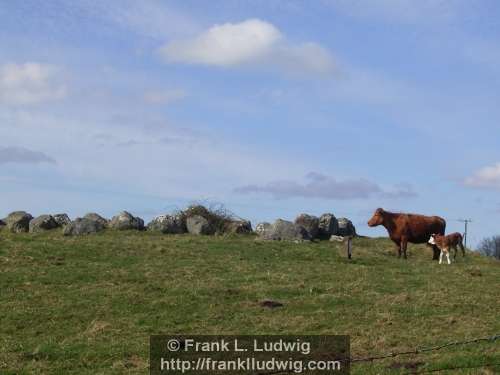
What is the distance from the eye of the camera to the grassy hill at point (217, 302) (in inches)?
616

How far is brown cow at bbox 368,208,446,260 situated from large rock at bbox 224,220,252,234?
298 inches

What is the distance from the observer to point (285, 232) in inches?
1401

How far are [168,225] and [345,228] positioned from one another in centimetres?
965

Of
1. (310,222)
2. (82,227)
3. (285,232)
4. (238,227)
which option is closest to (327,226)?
(310,222)

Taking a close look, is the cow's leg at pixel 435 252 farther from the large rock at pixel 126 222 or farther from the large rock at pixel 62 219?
the large rock at pixel 62 219

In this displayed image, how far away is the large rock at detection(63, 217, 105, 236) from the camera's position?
3728cm

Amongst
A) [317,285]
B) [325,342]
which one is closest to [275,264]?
[317,285]

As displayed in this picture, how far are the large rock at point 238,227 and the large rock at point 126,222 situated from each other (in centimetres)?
455

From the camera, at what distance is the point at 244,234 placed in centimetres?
3962

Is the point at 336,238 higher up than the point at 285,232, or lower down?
lower down

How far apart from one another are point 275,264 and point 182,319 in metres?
8.30

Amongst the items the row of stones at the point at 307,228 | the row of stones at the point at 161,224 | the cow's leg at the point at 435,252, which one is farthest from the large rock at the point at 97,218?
the cow's leg at the point at 435,252

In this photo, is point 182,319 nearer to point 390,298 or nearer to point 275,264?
point 390,298

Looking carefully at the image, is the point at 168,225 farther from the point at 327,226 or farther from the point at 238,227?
the point at 327,226
